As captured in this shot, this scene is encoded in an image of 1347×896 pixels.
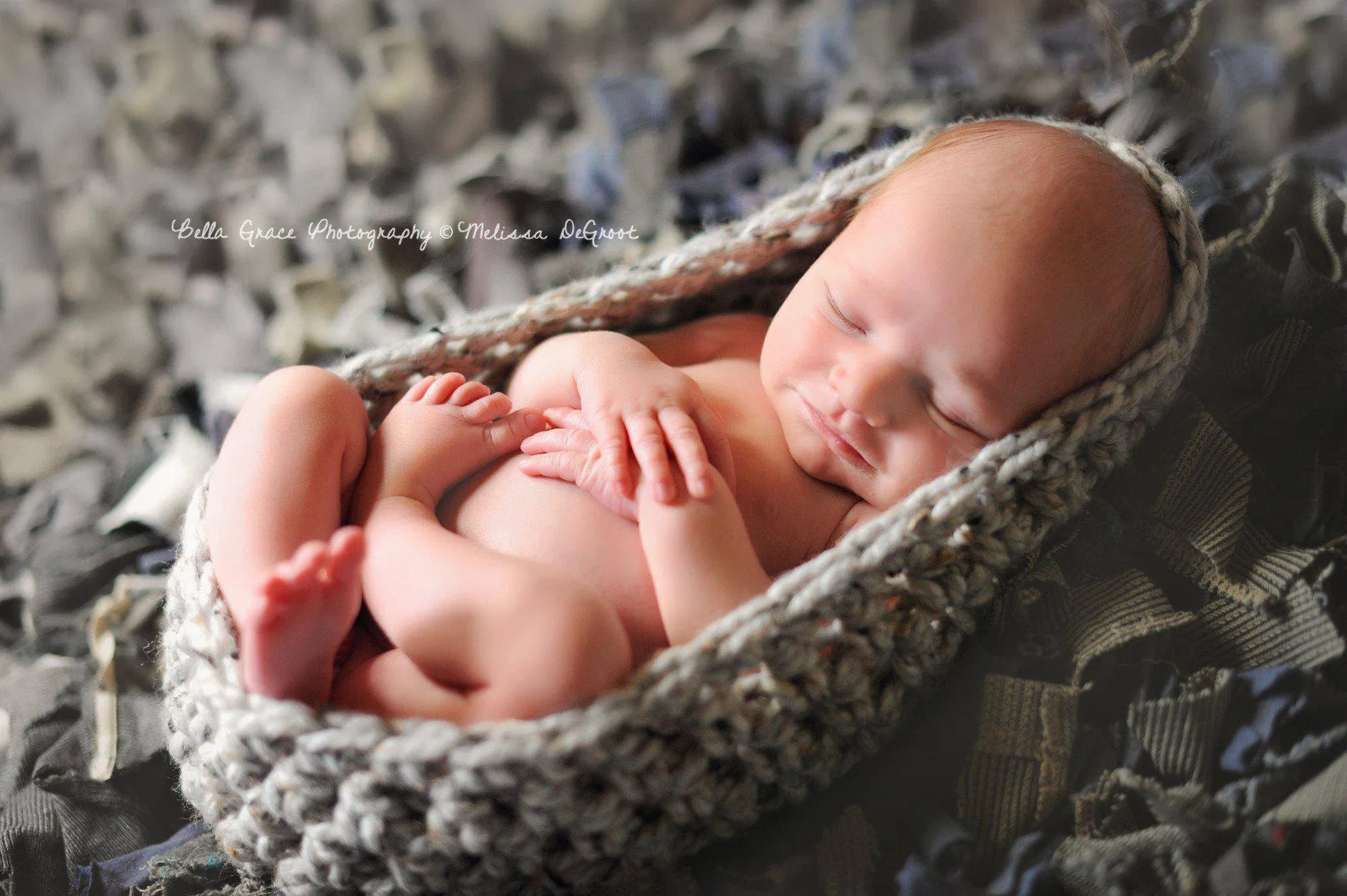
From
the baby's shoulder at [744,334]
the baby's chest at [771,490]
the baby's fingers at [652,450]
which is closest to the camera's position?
the baby's fingers at [652,450]

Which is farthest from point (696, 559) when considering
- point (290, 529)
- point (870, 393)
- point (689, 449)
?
point (290, 529)

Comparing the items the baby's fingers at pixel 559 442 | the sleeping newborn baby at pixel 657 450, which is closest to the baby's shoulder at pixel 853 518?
the sleeping newborn baby at pixel 657 450

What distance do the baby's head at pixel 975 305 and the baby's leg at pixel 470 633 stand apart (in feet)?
0.98

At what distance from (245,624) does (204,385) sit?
0.67 m

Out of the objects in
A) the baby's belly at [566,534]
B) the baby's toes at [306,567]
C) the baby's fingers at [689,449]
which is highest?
the baby's toes at [306,567]

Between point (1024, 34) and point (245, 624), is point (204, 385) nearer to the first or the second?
point (245, 624)

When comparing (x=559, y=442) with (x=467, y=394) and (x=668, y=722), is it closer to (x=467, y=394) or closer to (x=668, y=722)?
(x=467, y=394)

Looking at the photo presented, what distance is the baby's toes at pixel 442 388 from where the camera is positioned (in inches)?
35.4

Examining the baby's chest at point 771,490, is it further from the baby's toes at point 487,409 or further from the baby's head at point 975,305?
the baby's toes at point 487,409

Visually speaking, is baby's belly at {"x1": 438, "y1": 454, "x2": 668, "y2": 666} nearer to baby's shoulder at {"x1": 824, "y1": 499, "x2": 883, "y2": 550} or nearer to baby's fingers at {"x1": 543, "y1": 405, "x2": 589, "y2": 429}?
baby's fingers at {"x1": 543, "y1": 405, "x2": 589, "y2": 429}

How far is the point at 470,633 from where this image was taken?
0.71m

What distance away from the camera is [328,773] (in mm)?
672

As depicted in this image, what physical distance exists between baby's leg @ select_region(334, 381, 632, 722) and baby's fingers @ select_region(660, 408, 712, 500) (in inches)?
5.1

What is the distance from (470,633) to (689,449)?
9.3 inches
